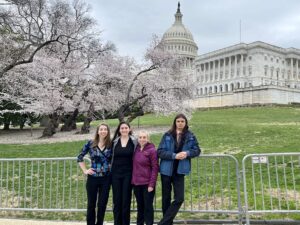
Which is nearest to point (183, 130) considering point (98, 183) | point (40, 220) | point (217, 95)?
point (98, 183)

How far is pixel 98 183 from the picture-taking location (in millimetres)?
6797

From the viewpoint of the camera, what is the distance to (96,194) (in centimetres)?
687

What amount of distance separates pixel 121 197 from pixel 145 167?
0.74 metres

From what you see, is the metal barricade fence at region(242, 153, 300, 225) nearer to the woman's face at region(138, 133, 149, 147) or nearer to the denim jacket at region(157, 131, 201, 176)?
the denim jacket at region(157, 131, 201, 176)

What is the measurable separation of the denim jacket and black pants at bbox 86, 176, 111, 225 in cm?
106

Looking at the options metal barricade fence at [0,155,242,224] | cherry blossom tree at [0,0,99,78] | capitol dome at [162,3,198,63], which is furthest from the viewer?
capitol dome at [162,3,198,63]

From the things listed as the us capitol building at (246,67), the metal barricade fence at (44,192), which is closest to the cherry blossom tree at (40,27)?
the metal barricade fence at (44,192)

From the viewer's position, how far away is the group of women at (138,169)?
259 inches

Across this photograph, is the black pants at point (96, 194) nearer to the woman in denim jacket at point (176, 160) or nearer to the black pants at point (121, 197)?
the black pants at point (121, 197)

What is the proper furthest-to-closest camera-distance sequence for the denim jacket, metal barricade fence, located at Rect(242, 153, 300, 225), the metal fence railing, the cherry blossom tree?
the cherry blossom tree → the metal fence railing → metal barricade fence, located at Rect(242, 153, 300, 225) → the denim jacket

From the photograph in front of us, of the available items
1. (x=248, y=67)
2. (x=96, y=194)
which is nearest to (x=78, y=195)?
(x=96, y=194)

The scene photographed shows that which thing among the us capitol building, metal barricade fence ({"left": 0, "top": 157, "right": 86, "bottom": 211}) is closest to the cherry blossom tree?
metal barricade fence ({"left": 0, "top": 157, "right": 86, "bottom": 211})

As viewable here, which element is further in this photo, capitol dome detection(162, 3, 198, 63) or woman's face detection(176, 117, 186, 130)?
capitol dome detection(162, 3, 198, 63)

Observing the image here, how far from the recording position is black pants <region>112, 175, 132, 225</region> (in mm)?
6727
